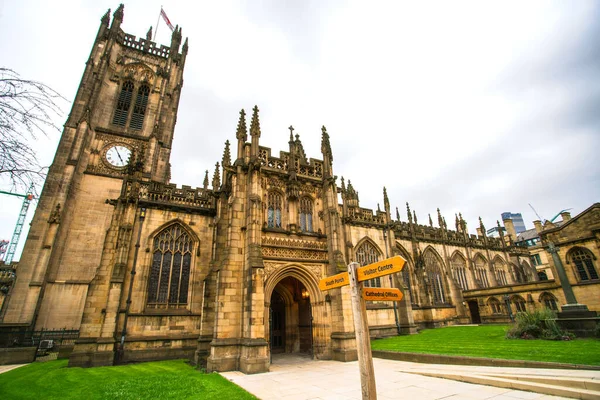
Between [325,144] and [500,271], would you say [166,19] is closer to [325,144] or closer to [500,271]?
[325,144]

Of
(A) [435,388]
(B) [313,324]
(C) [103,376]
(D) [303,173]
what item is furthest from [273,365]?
(D) [303,173]

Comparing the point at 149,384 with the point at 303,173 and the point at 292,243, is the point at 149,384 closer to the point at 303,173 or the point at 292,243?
the point at 292,243

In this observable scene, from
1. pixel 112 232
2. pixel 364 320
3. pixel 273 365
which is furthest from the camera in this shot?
pixel 112 232

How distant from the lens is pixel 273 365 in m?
14.1

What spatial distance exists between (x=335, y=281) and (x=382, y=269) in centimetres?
168

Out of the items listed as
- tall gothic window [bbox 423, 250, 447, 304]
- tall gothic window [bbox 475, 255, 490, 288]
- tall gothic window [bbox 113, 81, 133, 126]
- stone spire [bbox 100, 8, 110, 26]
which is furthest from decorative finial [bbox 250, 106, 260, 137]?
tall gothic window [bbox 475, 255, 490, 288]

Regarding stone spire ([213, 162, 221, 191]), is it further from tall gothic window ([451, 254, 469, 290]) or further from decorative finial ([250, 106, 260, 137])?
tall gothic window ([451, 254, 469, 290])

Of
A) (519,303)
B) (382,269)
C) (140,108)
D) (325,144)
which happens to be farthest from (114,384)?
(519,303)

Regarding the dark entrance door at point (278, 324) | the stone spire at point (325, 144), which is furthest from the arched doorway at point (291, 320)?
the stone spire at point (325, 144)

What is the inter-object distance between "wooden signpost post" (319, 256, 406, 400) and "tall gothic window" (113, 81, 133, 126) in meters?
31.5

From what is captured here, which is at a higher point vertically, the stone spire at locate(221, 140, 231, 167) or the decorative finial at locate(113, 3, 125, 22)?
the decorative finial at locate(113, 3, 125, 22)

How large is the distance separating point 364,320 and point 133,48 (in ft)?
132

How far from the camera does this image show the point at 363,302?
18.2ft

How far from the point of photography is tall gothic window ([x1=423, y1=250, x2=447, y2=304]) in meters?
31.2
